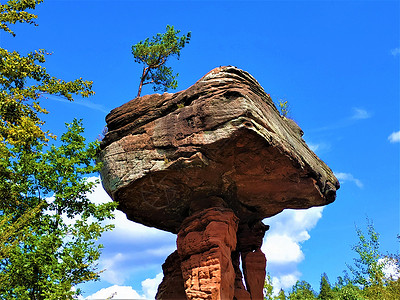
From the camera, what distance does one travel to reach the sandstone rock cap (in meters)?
10.4

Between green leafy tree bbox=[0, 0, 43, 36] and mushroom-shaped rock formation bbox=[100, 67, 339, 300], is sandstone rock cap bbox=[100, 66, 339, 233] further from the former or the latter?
green leafy tree bbox=[0, 0, 43, 36]

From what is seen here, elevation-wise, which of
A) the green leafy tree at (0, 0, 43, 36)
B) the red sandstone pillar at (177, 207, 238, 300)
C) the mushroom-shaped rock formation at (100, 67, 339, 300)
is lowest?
the red sandstone pillar at (177, 207, 238, 300)

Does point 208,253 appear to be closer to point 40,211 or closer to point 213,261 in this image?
point 213,261

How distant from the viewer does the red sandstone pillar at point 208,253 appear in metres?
10.4

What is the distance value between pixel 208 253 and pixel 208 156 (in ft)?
9.76

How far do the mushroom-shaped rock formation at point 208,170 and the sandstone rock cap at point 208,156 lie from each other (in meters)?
0.03

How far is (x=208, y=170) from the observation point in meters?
11.3

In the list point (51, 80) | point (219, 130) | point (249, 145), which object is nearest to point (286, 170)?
point (249, 145)

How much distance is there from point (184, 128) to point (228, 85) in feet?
6.12

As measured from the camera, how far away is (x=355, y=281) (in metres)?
22.5

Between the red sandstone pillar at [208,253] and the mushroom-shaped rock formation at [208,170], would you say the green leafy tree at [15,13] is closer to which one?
the mushroom-shaped rock formation at [208,170]

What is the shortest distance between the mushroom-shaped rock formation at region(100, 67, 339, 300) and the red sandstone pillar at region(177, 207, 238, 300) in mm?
31

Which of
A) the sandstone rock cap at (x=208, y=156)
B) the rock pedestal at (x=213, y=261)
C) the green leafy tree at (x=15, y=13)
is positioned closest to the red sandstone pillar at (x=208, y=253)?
the rock pedestal at (x=213, y=261)

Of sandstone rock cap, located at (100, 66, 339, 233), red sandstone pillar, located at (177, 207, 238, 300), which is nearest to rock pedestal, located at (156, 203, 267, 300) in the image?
red sandstone pillar, located at (177, 207, 238, 300)
